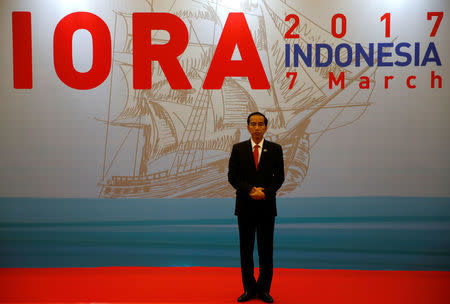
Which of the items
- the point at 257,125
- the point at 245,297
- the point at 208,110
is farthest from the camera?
the point at 208,110

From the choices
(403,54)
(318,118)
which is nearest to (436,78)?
(403,54)

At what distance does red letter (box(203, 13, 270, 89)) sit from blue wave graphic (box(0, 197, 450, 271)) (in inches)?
→ 53.4

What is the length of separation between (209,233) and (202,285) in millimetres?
664

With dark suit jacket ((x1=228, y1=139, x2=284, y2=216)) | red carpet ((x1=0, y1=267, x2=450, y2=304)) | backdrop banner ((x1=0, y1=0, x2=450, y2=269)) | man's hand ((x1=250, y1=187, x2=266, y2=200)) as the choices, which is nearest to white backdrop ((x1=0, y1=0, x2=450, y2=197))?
backdrop banner ((x1=0, y1=0, x2=450, y2=269))

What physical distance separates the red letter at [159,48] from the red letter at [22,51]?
46.5 inches

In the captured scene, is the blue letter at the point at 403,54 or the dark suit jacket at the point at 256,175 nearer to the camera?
the dark suit jacket at the point at 256,175

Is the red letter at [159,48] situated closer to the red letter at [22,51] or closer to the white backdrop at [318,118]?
the white backdrop at [318,118]

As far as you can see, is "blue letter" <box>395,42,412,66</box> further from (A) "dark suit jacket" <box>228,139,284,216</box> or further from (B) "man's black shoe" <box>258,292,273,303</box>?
(B) "man's black shoe" <box>258,292,273,303</box>

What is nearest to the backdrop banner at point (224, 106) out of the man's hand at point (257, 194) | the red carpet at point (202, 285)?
the red carpet at point (202, 285)

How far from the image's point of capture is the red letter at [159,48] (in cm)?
422

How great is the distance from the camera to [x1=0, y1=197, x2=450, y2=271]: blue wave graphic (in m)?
4.27

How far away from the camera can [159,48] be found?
13.9 ft

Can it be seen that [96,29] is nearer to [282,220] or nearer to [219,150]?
[219,150]

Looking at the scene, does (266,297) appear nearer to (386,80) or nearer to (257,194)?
(257,194)
